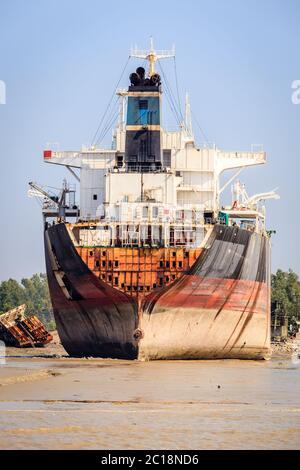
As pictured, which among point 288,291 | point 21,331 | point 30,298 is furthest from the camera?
point 30,298

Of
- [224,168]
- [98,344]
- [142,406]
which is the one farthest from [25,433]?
[224,168]

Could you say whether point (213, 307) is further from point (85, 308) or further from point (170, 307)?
point (85, 308)

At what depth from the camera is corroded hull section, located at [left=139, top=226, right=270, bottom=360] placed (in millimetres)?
43125

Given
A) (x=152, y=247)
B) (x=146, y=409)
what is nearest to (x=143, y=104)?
(x=152, y=247)

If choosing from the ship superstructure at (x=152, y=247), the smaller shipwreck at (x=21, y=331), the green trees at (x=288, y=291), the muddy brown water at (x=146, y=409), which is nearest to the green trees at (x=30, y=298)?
the green trees at (x=288, y=291)

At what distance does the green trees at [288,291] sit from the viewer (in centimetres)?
10745

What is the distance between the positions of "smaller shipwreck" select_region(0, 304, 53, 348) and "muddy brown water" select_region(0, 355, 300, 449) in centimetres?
2854

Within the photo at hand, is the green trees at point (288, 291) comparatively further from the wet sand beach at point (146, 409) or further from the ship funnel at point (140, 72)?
the wet sand beach at point (146, 409)

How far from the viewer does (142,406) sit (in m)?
24.0

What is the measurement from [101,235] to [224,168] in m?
12.8

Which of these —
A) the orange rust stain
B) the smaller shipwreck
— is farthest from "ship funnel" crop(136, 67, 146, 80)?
the smaller shipwreck

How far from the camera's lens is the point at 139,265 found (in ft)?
142

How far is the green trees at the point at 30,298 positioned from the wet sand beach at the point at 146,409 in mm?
98562

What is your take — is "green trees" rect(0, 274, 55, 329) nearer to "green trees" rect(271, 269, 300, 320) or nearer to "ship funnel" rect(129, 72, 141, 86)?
"green trees" rect(271, 269, 300, 320)
